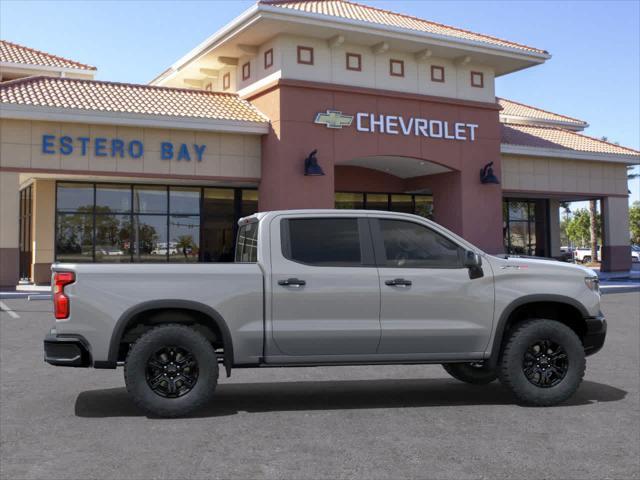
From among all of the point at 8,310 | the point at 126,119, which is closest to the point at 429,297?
the point at 8,310

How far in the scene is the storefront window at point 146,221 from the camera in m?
26.2

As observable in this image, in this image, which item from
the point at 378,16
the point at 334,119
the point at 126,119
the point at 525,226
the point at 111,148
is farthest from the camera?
the point at 525,226

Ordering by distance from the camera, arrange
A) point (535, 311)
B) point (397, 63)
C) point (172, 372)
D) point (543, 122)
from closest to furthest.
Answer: point (172, 372)
point (535, 311)
point (397, 63)
point (543, 122)

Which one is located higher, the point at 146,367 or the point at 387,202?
the point at 387,202

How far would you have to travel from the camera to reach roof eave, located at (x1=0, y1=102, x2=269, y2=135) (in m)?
22.1

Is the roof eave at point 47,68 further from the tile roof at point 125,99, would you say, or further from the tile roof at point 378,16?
the tile roof at point 378,16

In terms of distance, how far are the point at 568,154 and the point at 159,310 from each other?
28187 mm

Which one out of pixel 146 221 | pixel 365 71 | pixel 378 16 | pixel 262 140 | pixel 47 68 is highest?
pixel 378 16

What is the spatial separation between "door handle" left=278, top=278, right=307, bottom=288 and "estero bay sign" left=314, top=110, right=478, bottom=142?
719 inches

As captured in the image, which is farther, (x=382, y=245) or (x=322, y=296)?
(x=382, y=245)

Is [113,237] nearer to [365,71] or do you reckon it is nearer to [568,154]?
[365,71]

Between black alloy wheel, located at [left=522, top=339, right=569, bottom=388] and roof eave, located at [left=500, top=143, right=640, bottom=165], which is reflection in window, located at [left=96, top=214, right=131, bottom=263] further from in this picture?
black alloy wheel, located at [left=522, top=339, right=569, bottom=388]

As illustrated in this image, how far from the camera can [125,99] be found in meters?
24.7

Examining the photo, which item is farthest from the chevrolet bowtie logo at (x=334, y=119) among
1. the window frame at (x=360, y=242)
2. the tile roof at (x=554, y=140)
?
the window frame at (x=360, y=242)
